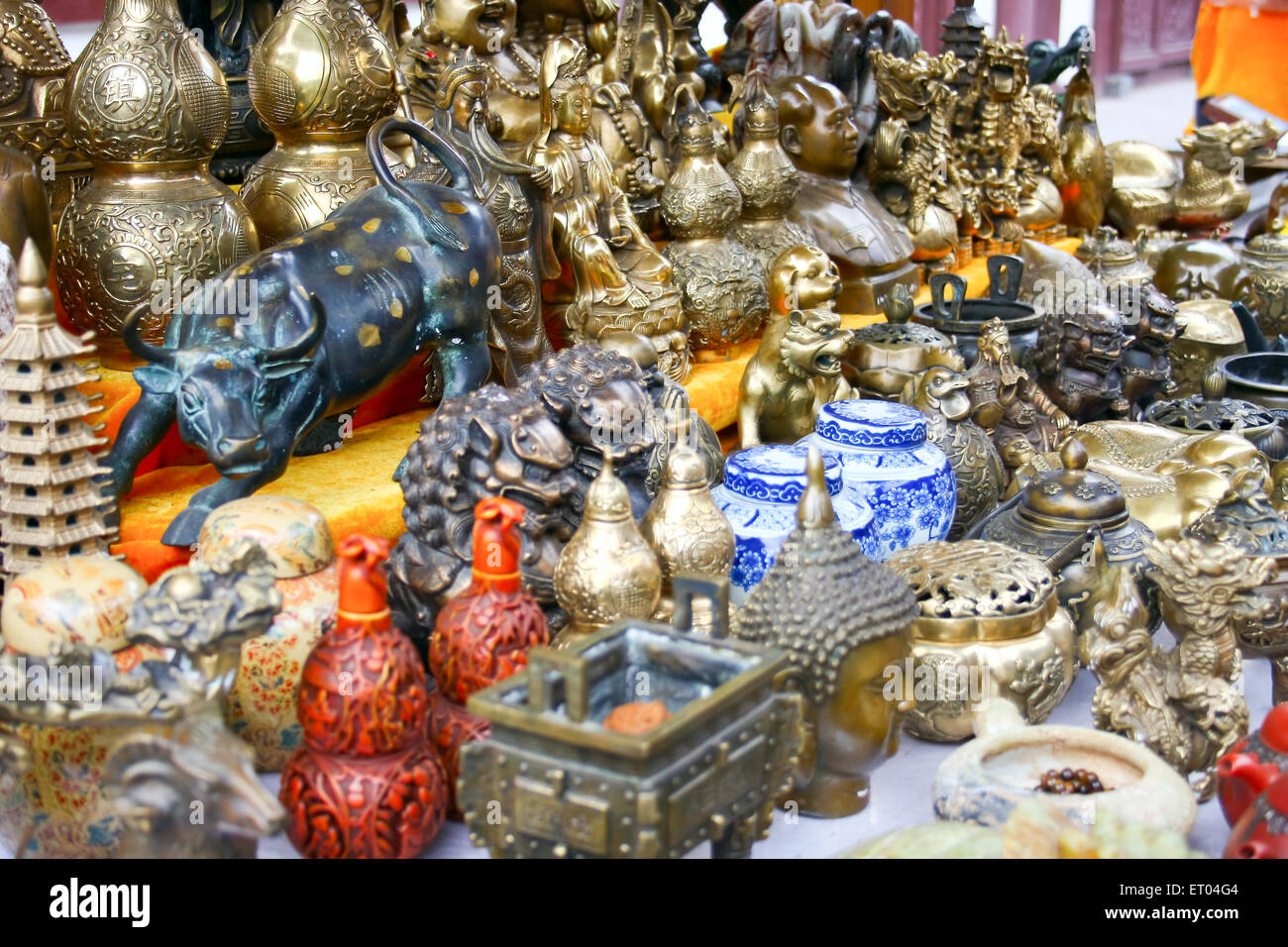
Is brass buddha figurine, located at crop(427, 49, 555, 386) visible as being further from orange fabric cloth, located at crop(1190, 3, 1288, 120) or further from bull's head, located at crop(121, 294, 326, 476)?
orange fabric cloth, located at crop(1190, 3, 1288, 120)

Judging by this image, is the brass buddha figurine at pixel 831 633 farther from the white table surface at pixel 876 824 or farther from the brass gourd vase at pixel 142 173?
the brass gourd vase at pixel 142 173

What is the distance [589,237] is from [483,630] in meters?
1.46

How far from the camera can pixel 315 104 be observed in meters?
2.93

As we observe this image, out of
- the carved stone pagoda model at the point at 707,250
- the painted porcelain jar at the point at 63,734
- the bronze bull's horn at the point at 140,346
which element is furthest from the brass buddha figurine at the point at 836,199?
the painted porcelain jar at the point at 63,734

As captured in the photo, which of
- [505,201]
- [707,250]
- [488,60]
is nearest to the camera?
[505,201]

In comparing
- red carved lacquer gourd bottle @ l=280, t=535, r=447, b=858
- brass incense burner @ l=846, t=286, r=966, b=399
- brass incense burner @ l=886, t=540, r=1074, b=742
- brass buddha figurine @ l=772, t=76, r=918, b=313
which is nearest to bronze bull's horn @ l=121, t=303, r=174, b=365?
red carved lacquer gourd bottle @ l=280, t=535, r=447, b=858

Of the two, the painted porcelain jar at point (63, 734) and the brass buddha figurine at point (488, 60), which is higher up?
the brass buddha figurine at point (488, 60)

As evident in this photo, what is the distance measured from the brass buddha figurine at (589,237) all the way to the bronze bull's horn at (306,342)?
0.90 metres

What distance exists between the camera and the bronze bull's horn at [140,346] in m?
2.24

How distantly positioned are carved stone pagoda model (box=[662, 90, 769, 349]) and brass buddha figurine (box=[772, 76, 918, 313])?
0.62m

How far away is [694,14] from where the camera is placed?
4602 millimetres

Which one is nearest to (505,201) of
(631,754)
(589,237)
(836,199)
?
(589,237)

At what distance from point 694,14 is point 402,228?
226cm

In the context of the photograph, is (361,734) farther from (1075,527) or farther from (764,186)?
(764,186)
